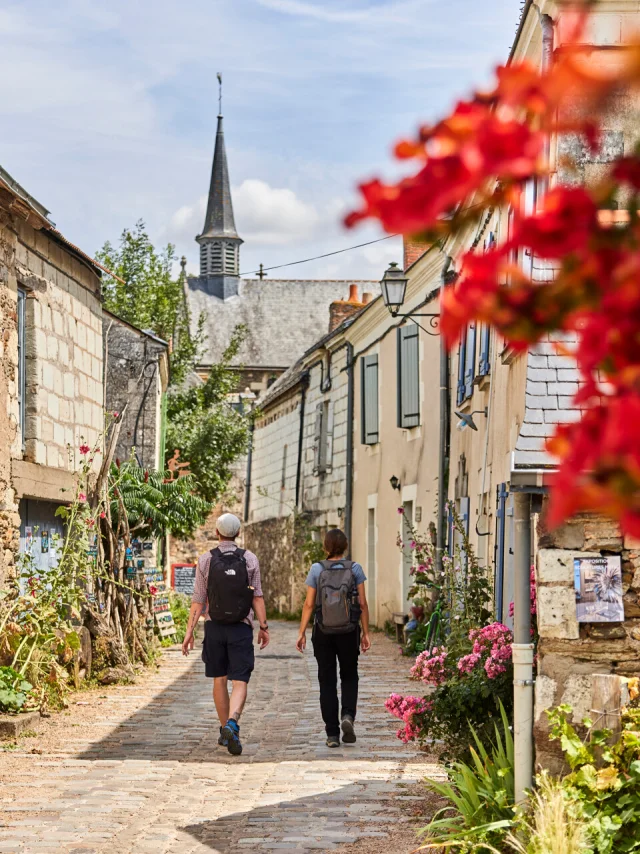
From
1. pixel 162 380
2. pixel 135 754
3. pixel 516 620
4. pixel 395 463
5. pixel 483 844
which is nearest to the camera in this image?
pixel 483 844

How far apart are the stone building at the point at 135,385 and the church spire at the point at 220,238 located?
3647 centimetres

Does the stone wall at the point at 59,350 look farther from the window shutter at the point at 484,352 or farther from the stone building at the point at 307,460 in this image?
the stone building at the point at 307,460

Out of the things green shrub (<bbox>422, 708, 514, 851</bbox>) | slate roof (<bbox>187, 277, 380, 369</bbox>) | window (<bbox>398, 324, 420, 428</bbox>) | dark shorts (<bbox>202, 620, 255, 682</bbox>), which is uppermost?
slate roof (<bbox>187, 277, 380, 369</bbox>)

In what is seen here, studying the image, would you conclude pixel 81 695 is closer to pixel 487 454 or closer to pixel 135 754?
pixel 135 754

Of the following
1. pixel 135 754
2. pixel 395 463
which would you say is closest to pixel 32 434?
pixel 135 754

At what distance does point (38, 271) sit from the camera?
11.1 metres

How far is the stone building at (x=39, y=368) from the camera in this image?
32.7 ft

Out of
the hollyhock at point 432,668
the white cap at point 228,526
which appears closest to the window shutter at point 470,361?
the white cap at point 228,526

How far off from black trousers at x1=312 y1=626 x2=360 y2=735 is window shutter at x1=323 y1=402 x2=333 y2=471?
51.0ft

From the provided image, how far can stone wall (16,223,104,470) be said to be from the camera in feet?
35.4

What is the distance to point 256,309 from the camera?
5541cm

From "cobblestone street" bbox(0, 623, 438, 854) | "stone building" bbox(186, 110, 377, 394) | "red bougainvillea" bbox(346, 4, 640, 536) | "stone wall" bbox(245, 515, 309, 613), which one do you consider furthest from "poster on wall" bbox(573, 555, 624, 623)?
"stone building" bbox(186, 110, 377, 394)

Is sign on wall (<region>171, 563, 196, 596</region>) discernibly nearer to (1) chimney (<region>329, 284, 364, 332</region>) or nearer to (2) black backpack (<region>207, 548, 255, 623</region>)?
(1) chimney (<region>329, 284, 364, 332</region>)

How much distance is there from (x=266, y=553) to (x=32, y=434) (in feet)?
60.8
